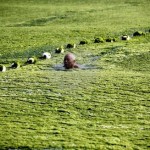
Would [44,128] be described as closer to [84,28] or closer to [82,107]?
[82,107]

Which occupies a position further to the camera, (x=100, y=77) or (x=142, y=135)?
(x=100, y=77)

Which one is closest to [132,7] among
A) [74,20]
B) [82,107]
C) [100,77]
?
[74,20]

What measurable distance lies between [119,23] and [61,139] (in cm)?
5571

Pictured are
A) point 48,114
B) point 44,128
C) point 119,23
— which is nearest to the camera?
point 44,128

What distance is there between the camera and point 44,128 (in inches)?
1101

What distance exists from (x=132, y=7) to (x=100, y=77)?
63184 millimetres

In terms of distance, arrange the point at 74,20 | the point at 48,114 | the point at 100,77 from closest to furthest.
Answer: the point at 48,114 < the point at 100,77 < the point at 74,20

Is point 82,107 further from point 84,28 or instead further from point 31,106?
point 84,28

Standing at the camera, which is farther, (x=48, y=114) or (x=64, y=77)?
(x=64, y=77)

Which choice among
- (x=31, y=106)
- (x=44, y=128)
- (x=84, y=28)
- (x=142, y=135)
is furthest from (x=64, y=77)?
(x=84, y=28)

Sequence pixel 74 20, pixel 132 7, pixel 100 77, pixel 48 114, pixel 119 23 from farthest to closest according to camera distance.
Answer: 1. pixel 132 7
2. pixel 74 20
3. pixel 119 23
4. pixel 100 77
5. pixel 48 114

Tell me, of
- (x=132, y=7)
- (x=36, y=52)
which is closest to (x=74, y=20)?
(x=132, y=7)

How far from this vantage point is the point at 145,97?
3403cm

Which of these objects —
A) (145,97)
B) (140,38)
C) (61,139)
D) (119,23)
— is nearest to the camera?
(61,139)
